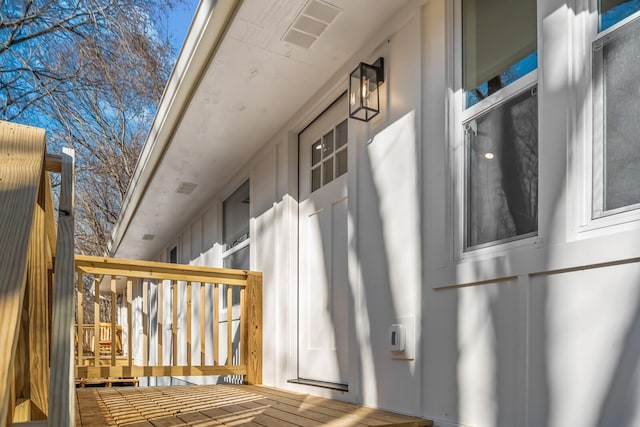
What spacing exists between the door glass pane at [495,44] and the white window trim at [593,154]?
25 cm

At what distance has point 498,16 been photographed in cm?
211

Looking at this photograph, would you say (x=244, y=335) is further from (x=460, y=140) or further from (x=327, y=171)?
(x=460, y=140)

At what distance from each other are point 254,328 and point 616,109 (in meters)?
3.32

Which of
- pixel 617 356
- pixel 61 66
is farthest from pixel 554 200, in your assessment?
pixel 61 66

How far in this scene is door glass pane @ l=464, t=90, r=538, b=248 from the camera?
6.19 feet

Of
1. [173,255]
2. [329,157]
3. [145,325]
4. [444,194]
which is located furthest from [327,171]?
[173,255]

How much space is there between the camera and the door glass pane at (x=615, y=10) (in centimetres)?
156

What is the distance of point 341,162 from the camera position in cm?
346

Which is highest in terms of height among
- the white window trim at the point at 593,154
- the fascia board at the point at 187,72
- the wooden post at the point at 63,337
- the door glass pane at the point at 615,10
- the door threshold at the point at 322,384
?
the fascia board at the point at 187,72

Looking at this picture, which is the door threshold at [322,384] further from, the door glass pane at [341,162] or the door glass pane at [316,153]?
the door glass pane at [316,153]

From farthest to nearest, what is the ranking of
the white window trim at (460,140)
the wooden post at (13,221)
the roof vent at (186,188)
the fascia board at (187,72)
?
the roof vent at (186,188), the fascia board at (187,72), the white window trim at (460,140), the wooden post at (13,221)

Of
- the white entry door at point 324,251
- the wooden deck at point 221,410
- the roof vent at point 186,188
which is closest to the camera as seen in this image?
the wooden deck at point 221,410

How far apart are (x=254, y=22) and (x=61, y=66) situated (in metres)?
8.59

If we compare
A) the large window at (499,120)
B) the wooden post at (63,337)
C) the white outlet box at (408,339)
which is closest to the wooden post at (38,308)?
the wooden post at (63,337)
